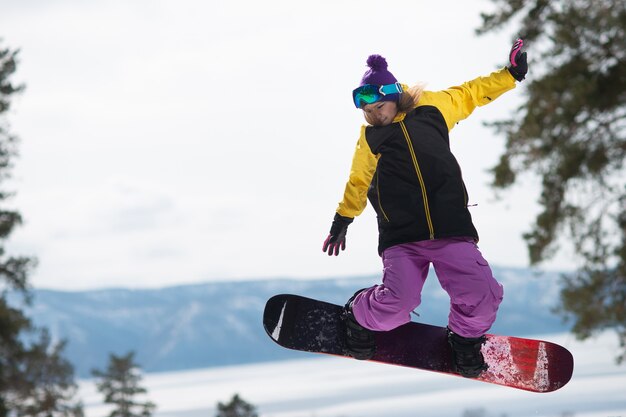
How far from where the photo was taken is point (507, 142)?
15.5m

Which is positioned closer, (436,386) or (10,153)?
(10,153)

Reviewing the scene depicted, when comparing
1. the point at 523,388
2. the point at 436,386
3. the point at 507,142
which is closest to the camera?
the point at 523,388

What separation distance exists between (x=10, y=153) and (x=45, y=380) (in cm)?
965

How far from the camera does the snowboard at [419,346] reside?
466 cm

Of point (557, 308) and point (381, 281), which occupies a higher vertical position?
point (557, 308)

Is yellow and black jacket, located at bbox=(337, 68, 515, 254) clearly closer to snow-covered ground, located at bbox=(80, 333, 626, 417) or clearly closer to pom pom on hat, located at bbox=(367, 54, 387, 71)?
pom pom on hat, located at bbox=(367, 54, 387, 71)

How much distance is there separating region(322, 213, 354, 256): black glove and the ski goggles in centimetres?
61

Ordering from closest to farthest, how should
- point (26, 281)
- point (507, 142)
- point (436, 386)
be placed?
point (507, 142) → point (26, 281) → point (436, 386)

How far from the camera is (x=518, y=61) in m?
3.92

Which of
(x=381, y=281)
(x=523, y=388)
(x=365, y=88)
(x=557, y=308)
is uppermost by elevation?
(x=557, y=308)

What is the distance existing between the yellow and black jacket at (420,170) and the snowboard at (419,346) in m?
Answer: 0.87

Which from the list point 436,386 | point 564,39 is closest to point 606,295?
point 564,39

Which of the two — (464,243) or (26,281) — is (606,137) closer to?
(464,243)

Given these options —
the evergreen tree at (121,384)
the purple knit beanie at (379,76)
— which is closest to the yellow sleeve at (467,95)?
the purple knit beanie at (379,76)
